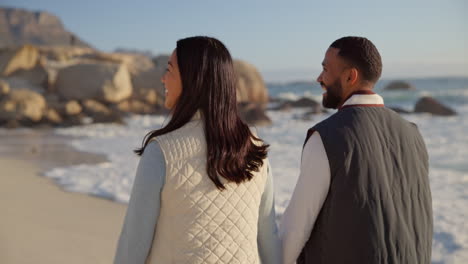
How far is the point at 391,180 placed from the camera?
74.7 inches

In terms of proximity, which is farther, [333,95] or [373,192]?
[333,95]

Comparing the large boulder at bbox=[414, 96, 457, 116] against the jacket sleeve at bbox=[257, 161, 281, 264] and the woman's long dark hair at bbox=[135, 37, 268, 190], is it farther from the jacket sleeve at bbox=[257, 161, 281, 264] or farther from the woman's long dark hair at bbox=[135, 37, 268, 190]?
the woman's long dark hair at bbox=[135, 37, 268, 190]

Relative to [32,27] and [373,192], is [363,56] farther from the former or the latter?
[32,27]

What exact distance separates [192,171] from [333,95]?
69 cm

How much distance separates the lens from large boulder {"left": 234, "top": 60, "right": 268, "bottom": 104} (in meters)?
24.9

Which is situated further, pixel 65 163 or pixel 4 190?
pixel 65 163

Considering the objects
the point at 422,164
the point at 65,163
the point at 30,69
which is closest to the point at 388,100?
the point at 30,69

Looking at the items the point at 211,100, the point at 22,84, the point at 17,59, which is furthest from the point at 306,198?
the point at 17,59

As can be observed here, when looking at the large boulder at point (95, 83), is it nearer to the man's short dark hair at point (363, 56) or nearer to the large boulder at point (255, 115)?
the large boulder at point (255, 115)

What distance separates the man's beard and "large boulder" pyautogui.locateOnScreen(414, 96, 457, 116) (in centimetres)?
2031

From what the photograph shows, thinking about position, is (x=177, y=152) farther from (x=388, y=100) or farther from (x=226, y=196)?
(x=388, y=100)

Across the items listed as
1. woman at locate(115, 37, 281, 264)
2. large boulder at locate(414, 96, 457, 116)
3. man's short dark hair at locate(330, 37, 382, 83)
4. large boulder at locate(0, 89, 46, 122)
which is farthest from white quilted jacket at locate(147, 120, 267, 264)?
large boulder at locate(414, 96, 457, 116)

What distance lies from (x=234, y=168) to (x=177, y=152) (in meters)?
0.22

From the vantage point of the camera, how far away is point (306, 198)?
1979 mm
